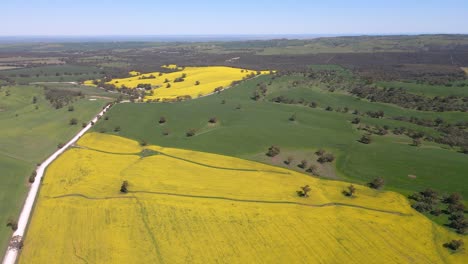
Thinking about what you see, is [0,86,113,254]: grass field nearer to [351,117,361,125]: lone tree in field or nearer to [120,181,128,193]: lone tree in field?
[120,181,128,193]: lone tree in field

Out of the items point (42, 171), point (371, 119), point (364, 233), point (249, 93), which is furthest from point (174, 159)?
point (249, 93)

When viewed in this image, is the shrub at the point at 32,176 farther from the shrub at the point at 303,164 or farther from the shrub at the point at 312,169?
the shrub at the point at 312,169

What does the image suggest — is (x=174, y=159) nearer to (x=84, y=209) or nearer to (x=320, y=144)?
(x=84, y=209)

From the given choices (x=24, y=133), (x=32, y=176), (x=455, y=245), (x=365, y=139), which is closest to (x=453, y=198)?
(x=455, y=245)

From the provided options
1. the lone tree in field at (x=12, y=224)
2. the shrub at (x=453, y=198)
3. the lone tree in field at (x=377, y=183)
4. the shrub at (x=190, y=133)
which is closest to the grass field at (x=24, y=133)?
the lone tree in field at (x=12, y=224)

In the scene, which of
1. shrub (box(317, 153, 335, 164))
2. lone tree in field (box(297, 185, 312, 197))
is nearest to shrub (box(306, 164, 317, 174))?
shrub (box(317, 153, 335, 164))

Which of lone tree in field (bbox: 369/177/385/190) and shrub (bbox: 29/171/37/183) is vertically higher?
lone tree in field (bbox: 369/177/385/190)
